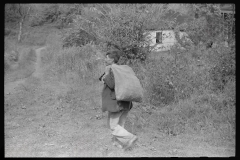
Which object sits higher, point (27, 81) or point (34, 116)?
point (27, 81)

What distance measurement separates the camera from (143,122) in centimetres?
564

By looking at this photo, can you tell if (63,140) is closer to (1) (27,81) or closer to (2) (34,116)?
(2) (34,116)

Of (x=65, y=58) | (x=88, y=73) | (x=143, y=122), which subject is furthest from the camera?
(x=65, y=58)

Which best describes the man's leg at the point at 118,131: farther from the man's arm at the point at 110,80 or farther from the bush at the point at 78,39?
the bush at the point at 78,39

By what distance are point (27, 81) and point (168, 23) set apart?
592cm

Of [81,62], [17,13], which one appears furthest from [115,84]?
[81,62]

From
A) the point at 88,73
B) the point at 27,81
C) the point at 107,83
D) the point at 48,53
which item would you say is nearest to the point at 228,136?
the point at 107,83

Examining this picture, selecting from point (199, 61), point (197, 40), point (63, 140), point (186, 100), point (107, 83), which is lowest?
point (63, 140)

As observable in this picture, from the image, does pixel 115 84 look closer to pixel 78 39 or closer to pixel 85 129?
pixel 85 129

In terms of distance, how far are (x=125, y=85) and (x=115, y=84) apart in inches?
6.2

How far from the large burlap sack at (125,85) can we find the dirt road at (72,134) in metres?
0.99

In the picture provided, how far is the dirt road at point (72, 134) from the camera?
4301 mm

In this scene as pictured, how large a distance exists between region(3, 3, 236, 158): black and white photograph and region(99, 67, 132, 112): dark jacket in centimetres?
2

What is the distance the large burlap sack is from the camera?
3803 millimetres
